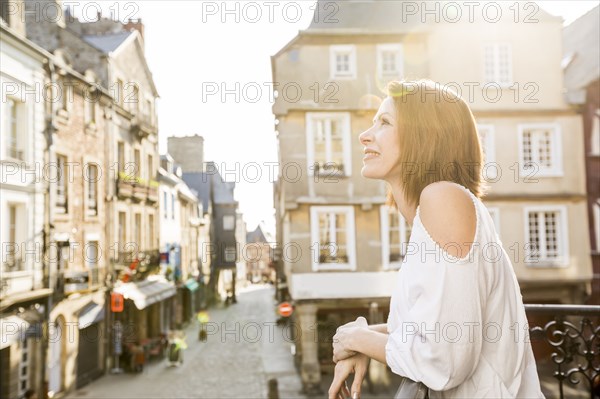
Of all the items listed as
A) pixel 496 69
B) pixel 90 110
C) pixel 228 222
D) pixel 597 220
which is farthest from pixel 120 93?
pixel 228 222

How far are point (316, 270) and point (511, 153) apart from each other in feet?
22.3

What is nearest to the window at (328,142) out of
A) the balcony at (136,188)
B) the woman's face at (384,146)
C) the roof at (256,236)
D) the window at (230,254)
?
the balcony at (136,188)

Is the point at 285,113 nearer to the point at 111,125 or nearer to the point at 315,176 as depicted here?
the point at 315,176

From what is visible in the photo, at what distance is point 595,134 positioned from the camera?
48.9 feet

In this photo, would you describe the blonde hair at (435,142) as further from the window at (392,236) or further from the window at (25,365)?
the window at (25,365)

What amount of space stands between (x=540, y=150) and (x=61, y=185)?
1444 centimetres

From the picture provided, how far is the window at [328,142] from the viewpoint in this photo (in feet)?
46.9

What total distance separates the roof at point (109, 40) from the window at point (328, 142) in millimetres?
9270

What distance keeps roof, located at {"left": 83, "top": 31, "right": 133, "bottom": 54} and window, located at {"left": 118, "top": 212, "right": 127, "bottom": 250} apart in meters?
6.26

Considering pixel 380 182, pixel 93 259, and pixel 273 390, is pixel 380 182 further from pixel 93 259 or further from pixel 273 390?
pixel 93 259

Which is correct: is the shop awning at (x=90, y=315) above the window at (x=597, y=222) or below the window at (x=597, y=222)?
below

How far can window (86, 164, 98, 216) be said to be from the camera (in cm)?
1672

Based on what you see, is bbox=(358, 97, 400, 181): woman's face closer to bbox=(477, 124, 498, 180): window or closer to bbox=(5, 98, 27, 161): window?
bbox=(5, 98, 27, 161): window

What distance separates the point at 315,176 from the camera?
14062 millimetres
